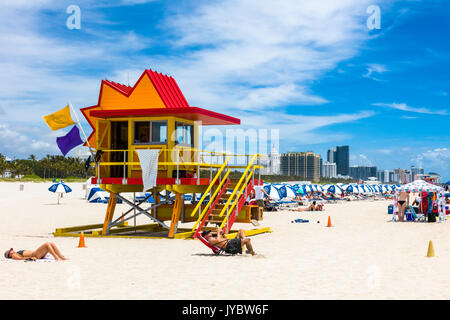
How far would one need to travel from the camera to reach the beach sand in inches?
398

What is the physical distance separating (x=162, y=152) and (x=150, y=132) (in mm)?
1002

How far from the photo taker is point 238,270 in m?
12.9

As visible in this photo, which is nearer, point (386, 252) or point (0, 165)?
point (386, 252)

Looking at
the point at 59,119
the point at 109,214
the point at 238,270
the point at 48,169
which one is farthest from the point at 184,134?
the point at 48,169

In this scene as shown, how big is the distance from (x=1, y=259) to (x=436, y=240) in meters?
15.8

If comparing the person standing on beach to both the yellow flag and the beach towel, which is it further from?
the yellow flag

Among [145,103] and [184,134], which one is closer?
[145,103]

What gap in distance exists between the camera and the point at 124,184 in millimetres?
21375

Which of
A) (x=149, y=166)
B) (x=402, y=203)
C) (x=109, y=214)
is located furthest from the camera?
(x=402, y=203)

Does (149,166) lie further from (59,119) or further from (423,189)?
(423,189)

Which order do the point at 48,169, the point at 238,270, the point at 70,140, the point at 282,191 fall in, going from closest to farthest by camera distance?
the point at 238,270
the point at 70,140
the point at 282,191
the point at 48,169

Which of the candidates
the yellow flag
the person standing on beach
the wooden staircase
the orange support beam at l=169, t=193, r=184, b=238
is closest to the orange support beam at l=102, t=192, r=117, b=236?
the orange support beam at l=169, t=193, r=184, b=238
